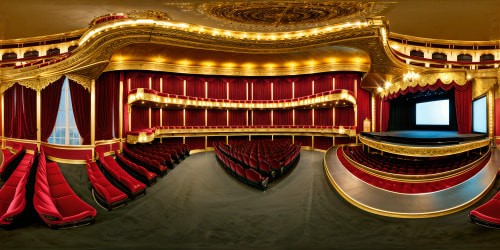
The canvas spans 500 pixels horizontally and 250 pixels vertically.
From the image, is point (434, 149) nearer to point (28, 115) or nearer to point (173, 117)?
point (28, 115)

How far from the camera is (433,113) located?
227 inches

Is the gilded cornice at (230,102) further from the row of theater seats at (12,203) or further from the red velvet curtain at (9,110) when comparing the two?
the row of theater seats at (12,203)

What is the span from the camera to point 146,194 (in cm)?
246

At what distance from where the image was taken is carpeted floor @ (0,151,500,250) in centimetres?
154

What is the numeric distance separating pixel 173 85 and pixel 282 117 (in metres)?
3.77

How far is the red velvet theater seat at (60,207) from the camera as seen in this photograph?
1.62 metres

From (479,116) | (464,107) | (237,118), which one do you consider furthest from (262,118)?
(479,116)

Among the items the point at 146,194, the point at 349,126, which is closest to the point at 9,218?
the point at 146,194

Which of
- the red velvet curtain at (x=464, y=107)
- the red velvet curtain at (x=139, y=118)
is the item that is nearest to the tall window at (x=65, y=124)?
the red velvet curtain at (x=139, y=118)

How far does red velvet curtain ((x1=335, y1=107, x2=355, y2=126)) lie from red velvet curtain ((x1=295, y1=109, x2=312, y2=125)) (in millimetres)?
872

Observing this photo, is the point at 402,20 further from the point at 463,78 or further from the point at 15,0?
the point at 15,0

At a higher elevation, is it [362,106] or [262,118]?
[362,106]

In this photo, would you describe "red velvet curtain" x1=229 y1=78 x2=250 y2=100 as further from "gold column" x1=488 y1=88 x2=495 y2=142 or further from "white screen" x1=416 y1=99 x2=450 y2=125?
"gold column" x1=488 y1=88 x2=495 y2=142

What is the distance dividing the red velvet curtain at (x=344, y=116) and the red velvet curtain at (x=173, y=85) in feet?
16.4
